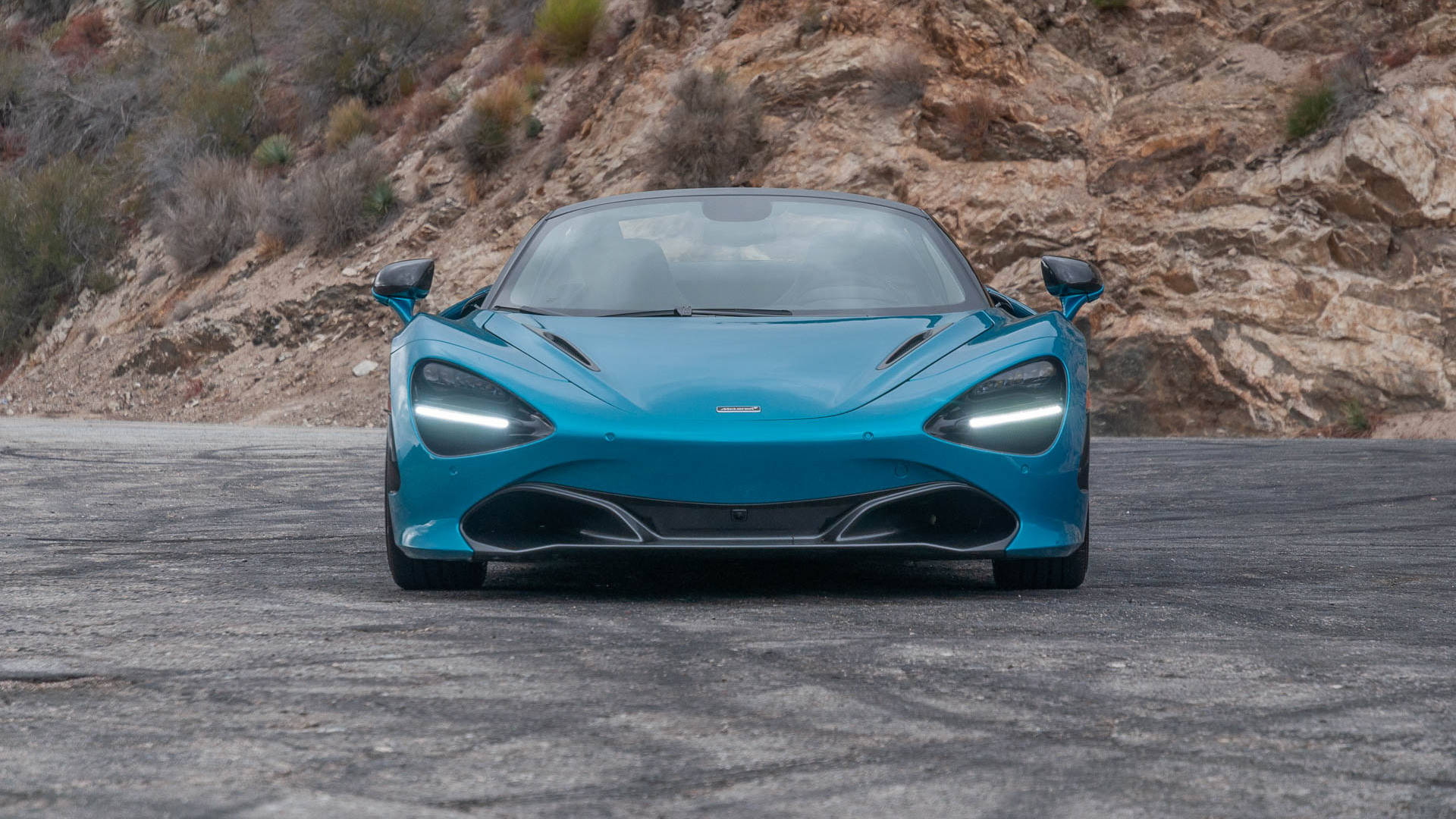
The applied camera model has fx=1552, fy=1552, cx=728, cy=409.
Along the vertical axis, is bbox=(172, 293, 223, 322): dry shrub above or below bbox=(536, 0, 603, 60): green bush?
below

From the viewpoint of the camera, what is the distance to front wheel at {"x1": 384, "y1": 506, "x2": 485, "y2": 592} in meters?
4.58

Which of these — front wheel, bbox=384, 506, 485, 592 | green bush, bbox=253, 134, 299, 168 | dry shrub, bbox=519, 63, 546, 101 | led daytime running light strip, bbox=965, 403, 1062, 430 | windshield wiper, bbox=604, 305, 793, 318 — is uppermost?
led daytime running light strip, bbox=965, 403, 1062, 430

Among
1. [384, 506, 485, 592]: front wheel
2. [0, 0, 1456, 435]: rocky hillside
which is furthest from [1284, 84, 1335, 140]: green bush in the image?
[384, 506, 485, 592]: front wheel

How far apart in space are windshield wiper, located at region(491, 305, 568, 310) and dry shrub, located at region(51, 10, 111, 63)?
39.4 meters

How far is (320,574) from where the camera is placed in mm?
5145

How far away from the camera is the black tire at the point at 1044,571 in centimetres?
465

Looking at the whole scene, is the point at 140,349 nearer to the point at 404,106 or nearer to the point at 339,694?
the point at 404,106

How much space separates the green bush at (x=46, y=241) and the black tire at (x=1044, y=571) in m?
28.7

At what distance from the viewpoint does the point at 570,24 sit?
1061 inches

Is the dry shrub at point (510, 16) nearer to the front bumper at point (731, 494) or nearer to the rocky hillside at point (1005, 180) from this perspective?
the rocky hillside at point (1005, 180)

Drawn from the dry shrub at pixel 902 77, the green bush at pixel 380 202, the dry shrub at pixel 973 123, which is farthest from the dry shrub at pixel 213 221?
the dry shrub at pixel 973 123

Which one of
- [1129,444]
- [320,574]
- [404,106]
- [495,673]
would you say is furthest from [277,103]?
[495,673]

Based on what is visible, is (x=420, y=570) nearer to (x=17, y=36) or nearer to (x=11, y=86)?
(x=11, y=86)

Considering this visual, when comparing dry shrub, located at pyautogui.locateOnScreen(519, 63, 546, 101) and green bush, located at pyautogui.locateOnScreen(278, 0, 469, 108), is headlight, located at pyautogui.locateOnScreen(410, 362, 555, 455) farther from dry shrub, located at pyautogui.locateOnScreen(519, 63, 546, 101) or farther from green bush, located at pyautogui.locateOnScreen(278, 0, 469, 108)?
green bush, located at pyautogui.locateOnScreen(278, 0, 469, 108)
